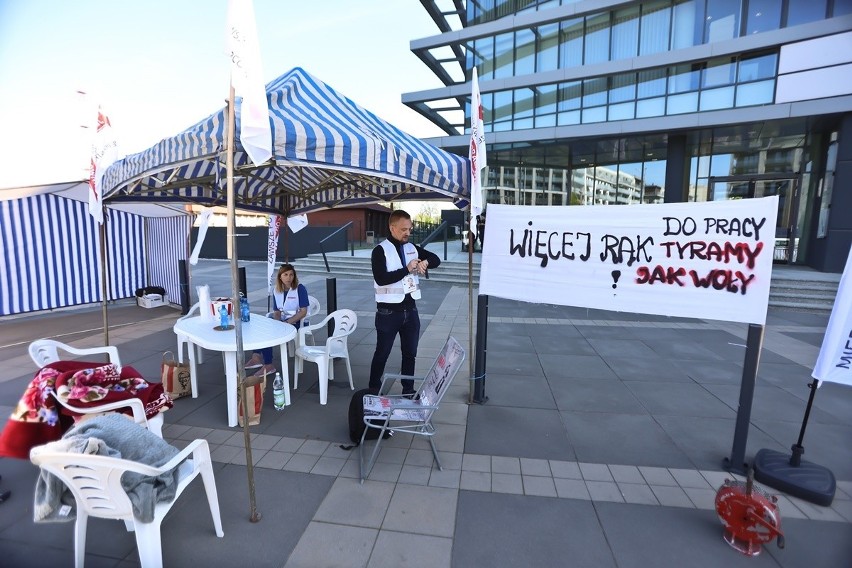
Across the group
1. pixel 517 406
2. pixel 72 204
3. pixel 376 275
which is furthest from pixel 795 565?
pixel 72 204

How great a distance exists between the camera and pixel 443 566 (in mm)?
2264

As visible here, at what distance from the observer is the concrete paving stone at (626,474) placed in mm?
3092

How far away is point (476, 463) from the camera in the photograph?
329cm

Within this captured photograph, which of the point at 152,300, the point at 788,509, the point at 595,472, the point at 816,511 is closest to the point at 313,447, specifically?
the point at 595,472

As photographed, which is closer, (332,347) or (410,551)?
(410,551)

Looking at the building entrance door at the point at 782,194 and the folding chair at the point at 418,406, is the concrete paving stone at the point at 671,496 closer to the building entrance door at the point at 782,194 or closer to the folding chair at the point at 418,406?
the folding chair at the point at 418,406

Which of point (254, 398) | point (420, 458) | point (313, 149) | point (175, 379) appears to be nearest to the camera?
point (313, 149)

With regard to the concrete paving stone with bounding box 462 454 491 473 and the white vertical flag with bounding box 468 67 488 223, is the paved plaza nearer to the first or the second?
the concrete paving stone with bounding box 462 454 491 473

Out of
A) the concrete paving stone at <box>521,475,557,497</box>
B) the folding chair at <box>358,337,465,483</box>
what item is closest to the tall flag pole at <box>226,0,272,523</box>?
the folding chair at <box>358,337,465,483</box>

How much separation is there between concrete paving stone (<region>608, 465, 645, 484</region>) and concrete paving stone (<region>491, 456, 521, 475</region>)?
0.74 meters

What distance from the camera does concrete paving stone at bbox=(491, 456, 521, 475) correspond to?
319cm

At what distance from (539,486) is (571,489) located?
9.2 inches

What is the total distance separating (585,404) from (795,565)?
2185mm

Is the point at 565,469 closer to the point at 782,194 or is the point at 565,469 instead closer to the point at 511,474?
the point at 511,474
